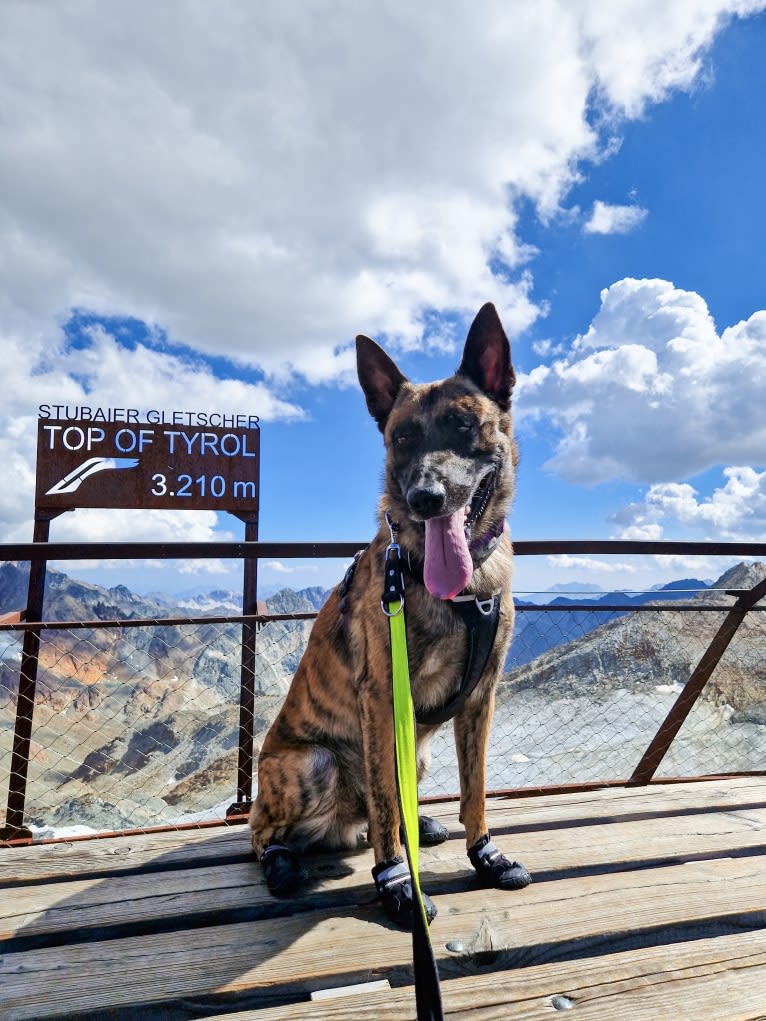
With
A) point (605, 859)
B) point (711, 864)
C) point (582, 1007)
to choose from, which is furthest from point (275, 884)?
point (711, 864)

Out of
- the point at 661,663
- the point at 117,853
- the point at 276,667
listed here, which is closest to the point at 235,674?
the point at 276,667

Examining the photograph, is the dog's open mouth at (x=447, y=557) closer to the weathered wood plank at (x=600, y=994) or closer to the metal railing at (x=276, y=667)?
the metal railing at (x=276, y=667)

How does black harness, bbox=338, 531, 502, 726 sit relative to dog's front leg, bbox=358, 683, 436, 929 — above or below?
above

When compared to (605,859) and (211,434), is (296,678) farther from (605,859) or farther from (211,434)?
(211,434)

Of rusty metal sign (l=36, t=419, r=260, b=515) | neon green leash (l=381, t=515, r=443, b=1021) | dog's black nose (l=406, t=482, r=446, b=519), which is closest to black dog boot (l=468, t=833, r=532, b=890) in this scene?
neon green leash (l=381, t=515, r=443, b=1021)

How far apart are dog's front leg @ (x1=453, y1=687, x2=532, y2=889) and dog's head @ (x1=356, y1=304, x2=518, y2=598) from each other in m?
0.46

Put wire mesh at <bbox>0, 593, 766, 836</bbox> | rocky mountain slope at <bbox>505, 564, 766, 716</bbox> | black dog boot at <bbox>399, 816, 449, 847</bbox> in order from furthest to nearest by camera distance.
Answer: rocky mountain slope at <bbox>505, 564, 766, 716</bbox>, wire mesh at <bbox>0, 593, 766, 836</bbox>, black dog boot at <bbox>399, 816, 449, 847</bbox>

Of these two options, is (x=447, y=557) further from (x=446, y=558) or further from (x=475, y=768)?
(x=475, y=768)

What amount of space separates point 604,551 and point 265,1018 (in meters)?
2.60

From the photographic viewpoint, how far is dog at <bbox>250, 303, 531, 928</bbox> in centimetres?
168

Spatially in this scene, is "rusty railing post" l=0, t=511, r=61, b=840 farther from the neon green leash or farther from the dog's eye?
the dog's eye

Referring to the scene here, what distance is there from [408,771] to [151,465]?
6.13m

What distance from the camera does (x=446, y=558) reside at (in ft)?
5.51

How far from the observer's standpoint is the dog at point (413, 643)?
168 cm
